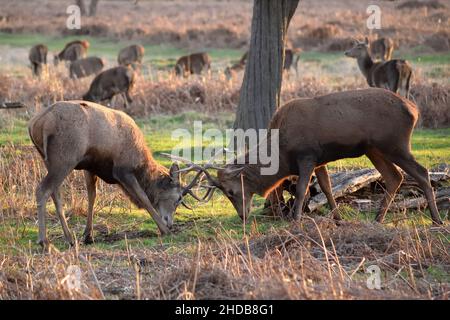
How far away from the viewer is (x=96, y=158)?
1100cm

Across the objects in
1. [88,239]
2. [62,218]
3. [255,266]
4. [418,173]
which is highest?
[418,173]

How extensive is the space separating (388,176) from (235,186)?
216 centimetres

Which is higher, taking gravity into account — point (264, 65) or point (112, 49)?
point (264, 65)

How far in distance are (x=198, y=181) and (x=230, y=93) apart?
31.8 feet

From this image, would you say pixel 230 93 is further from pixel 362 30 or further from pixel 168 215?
pixel 362 30

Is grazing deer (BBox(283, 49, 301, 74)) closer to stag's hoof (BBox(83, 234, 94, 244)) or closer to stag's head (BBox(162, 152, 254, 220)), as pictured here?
stag's head (BBox(162, 152, 254, 220))

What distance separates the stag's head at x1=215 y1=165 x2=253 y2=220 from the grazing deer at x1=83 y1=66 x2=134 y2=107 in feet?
36.1

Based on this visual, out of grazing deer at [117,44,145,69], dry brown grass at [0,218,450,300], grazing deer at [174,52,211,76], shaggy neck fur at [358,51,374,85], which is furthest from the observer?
grazing deer at [117,44,145,69]

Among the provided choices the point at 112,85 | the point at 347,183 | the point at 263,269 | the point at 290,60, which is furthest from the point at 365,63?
the point at 263,269

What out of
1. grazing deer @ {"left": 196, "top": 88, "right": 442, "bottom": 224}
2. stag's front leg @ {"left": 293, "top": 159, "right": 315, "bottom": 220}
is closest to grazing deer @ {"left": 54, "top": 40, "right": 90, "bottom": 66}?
grazing deer @ {"left": 196, "top": 88, "right": 442, "bottom": 224}

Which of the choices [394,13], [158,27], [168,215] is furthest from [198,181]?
[394,13]

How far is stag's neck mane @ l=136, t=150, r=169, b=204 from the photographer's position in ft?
38.6

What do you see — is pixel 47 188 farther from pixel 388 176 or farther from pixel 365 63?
pixel 365 63

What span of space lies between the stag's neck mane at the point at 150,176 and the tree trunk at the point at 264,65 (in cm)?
486
